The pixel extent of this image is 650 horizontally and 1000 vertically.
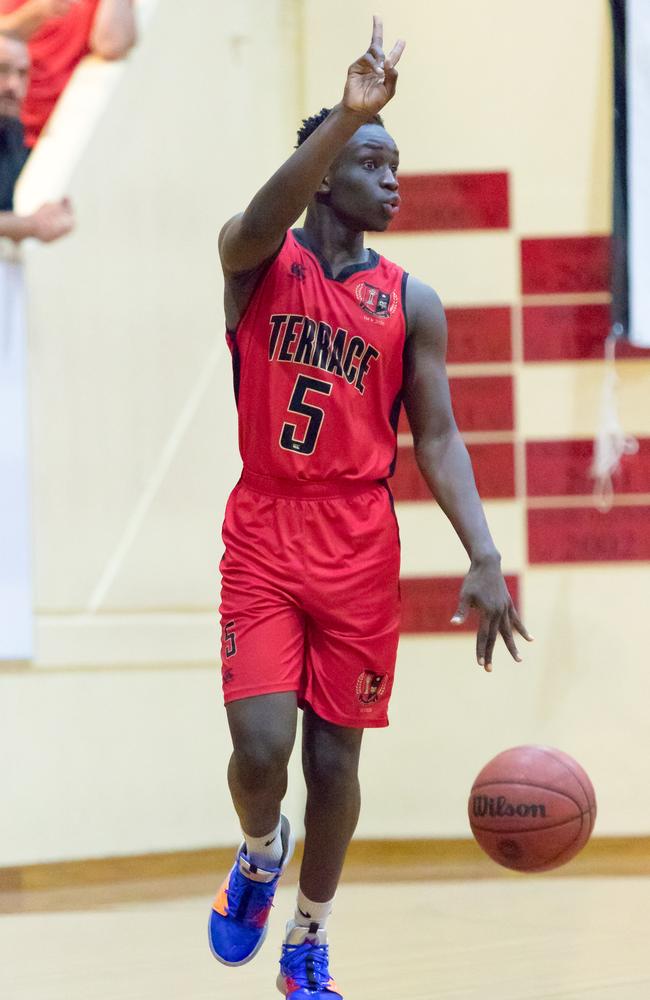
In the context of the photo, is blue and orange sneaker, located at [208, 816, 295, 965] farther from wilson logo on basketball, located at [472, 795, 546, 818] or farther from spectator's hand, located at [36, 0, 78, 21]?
spectator's hand, located at [36, 0, 78, 21]

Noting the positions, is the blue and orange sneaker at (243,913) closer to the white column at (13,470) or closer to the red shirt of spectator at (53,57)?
the white column at (13,470)

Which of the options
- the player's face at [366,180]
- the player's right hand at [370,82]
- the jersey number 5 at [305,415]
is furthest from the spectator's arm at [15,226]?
the player's right hand at [370,82]

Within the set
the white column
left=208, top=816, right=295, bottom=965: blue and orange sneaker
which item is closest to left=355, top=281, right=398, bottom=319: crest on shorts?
left=208, top=816, right=295, bottom=965: blue and orange sneaker

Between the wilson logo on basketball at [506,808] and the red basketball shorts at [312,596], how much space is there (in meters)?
0.38

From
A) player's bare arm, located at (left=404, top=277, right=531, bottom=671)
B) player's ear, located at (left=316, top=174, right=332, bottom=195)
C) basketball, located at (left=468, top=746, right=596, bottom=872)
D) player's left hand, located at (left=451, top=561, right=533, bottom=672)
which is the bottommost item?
basketball, located at (left=468, top=746, right=596, bottom=872)

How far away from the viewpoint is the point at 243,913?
327 centimetres

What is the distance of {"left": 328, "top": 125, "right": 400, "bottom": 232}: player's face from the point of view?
315 centimetres

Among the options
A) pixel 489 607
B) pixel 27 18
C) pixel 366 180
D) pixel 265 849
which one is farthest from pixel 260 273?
pixel 27 18

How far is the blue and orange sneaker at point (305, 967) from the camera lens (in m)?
3.15

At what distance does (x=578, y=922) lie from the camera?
4234 millimetres

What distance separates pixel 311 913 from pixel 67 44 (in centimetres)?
337

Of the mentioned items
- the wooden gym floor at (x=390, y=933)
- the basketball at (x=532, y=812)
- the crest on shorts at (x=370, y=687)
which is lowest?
the wooden gym floor at (x=390, y=933)

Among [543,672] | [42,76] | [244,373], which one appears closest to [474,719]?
[543,672]

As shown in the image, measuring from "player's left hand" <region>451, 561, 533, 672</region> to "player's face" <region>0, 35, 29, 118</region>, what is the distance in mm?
2861
